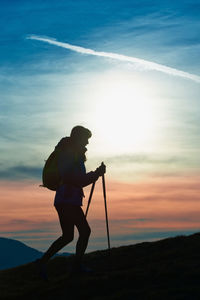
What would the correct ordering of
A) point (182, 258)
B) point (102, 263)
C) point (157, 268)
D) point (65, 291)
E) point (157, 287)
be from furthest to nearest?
point (102, 263)
point (182, 258)
point (157, 268)
point (65, 291)
point (157, 287)

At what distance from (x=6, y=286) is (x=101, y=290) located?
4277mm

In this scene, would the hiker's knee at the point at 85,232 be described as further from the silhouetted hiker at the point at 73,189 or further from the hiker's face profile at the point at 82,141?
the hiker's face profile at the point at 82,141

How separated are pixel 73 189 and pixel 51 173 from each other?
0.70 metres

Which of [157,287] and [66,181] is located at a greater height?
[66,181]

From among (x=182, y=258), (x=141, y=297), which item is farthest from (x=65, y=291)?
(x=182, y=258)

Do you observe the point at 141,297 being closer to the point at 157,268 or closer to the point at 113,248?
the point at 157,268

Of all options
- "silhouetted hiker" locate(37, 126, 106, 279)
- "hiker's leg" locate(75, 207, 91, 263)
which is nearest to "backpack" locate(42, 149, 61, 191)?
"silhouetted hiker" locate(37, 126, 106, 279)

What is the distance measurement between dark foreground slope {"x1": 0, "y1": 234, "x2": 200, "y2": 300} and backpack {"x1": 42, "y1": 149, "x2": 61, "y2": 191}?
2.46m

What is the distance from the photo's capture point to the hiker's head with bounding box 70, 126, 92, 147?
12.6 meters

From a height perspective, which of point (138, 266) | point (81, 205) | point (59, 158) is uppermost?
point (59, 158)

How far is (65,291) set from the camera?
35.9 ft

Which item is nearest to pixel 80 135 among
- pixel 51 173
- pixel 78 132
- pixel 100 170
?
pixel 78 132

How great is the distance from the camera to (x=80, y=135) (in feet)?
41.3

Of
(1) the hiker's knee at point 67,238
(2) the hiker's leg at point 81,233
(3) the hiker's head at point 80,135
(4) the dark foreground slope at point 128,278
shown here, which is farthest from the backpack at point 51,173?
(4) the dark foreground slope at point 128,278
